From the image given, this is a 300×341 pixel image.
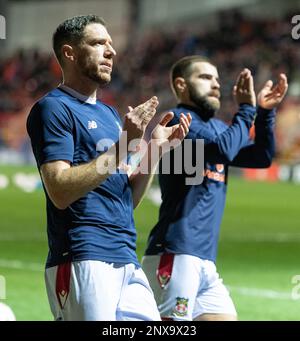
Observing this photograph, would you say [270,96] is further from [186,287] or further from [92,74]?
[92,74]

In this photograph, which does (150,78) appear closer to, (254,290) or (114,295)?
(254,290)

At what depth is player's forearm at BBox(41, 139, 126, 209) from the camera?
449 centimetres

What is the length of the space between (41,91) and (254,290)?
3494 cm

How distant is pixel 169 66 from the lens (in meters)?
40.3

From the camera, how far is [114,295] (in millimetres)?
4754

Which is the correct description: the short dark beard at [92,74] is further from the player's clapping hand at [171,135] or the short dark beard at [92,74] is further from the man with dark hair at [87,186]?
the player's clapping hand at [171,135]

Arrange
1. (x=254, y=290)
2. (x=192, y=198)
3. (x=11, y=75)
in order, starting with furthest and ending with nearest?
1. (x=11, y=75)
2. (x=254, y=290)
3. (x=192, y=198)

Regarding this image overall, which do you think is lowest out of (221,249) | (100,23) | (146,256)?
(221,249)

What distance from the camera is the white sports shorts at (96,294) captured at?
4688 millimetres

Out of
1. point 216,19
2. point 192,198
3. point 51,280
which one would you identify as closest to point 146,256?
point 192,198

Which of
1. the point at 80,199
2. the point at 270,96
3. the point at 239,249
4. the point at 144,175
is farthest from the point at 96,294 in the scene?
the point at 239,249

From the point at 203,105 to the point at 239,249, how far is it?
26.6 feet

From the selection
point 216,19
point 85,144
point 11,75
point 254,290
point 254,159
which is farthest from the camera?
point 11,75

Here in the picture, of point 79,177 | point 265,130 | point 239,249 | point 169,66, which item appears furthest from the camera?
point 169,66
